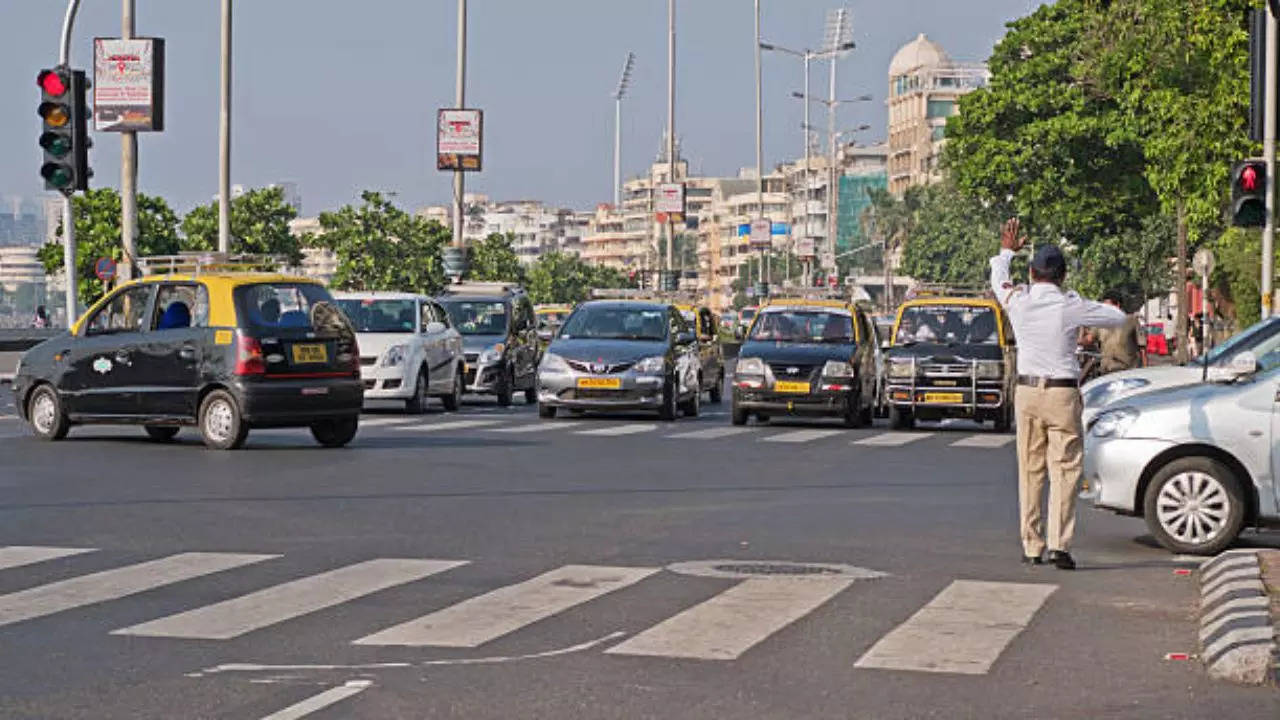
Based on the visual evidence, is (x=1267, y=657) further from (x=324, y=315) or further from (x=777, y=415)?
(x=777, y=415)

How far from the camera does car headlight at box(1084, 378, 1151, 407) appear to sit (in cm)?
2170

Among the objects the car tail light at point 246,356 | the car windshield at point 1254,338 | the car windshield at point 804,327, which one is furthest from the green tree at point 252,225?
the car windshield at point 1254,338

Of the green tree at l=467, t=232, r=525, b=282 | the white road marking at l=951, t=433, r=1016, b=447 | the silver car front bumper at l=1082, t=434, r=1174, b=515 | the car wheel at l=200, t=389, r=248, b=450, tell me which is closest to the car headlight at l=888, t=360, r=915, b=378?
the white road marking at l=951, t=433, r=1016, b=447

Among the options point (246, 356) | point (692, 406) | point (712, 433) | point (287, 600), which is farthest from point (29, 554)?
point (692, 406)

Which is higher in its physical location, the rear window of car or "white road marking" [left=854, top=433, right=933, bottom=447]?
the rear window of car

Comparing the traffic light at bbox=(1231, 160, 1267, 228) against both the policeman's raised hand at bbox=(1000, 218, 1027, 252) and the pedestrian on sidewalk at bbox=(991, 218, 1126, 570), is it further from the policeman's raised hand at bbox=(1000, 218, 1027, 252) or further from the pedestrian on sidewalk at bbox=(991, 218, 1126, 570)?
the pedestrian on sidewalk at bbox=(991, 218, 1126, 570)

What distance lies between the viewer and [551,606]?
441 inches

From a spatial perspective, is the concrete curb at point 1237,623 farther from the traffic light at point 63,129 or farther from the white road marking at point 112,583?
the traffic light at point 63,129

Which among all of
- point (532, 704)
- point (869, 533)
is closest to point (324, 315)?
point (869, 533)

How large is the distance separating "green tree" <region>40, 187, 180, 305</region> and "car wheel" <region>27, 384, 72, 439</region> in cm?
8504

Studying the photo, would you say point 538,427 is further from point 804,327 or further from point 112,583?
point 112,583

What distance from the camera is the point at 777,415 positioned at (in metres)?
32.4

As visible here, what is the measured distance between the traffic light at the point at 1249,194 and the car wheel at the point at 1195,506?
1223 centimetres

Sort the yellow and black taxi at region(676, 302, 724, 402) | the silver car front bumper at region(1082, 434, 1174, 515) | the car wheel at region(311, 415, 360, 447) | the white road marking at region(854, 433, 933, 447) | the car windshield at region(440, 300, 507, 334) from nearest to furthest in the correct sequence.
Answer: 1. the silver car front bumper at region(1082, 434, 1174, 515)
2. the car wheel at region(311, 415, 360, 447)
3. the white road marking at region(854, 433, 933, 447)
4. the car windshield at region(440, 300, 507, 334)
5. the yellow and black taxi at region(676, 302, 724, 402)
